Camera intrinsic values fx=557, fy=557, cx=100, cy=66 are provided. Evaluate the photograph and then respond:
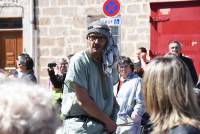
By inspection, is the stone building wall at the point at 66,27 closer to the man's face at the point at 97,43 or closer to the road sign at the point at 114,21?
the road sign at the point at 114,21

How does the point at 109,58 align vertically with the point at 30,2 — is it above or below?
below

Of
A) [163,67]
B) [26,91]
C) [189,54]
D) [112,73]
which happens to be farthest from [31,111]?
[189,54]

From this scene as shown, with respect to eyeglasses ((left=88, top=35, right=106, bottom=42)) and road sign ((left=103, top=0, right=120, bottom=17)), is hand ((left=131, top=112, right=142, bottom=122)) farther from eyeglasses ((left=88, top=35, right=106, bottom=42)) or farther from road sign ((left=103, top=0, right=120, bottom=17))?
road sign ((left=103, top=0, right=120, bottom=17))

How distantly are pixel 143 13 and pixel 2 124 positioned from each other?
454 inches

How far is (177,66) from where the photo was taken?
132 inches

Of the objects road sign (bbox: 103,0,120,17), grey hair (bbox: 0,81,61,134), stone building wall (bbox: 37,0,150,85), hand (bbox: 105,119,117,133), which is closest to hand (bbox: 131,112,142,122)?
hand (bbox: 105,119,117,133)

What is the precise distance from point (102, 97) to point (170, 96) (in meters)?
1.83

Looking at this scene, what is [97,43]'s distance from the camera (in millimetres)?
5059

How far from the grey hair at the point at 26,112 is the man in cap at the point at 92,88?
248 cm

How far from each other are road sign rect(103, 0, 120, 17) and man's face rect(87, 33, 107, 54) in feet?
21.8

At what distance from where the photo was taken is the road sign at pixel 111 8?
11.8 metres

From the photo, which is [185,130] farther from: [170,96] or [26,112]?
[26,112]

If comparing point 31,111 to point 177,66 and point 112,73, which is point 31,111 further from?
point 112,73

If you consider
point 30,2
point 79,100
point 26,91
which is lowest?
point 79,100
